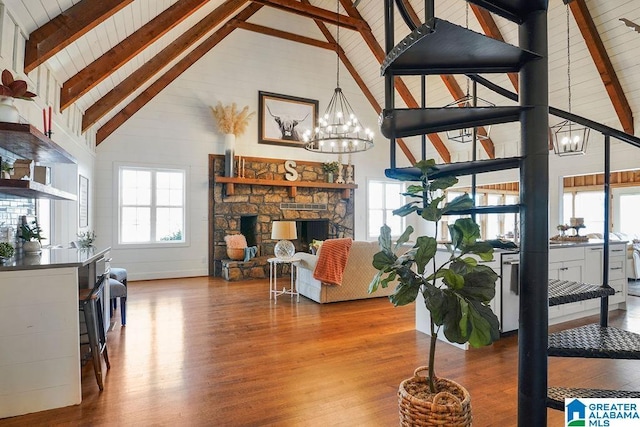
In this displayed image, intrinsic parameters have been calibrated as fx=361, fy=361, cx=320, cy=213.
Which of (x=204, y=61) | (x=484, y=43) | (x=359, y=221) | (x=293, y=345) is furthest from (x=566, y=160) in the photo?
(x=204, y=61)

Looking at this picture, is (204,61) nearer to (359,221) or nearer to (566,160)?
(359,221)

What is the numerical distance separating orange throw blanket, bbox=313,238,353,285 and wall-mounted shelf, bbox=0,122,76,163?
293cm

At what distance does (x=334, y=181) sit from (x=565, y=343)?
285 inches

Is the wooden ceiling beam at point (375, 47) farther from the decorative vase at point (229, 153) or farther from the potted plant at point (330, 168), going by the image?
the decorative vase at point (229, 153)

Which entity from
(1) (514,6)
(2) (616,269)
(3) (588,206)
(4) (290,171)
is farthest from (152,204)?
(3) (588,206)

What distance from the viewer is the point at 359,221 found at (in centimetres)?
898

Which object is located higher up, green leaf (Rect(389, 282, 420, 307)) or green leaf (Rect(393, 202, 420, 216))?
green leaf (Rect(393, 202, 420, 216))

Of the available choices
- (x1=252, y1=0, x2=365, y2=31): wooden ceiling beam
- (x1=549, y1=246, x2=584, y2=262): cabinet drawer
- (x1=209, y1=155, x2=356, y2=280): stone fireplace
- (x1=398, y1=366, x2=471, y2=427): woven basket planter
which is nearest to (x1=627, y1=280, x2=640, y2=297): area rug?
(x1=549, y1=246, x2=584, y2=262): cabinet drawer

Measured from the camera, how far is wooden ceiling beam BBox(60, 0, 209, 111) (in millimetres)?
4250

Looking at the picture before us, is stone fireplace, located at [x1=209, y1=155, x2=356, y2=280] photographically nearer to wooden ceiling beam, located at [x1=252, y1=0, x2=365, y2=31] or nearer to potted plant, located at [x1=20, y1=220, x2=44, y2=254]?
wooden ceiling beam, located at [x1=252, y1=0, x2=365, y2=31]

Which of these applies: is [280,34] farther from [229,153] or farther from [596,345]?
[596,345]

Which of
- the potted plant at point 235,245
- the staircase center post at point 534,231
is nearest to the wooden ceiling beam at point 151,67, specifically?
the potted plant at point 235,245

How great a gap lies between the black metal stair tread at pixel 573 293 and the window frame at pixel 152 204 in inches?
263

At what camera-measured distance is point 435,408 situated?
138 cm
